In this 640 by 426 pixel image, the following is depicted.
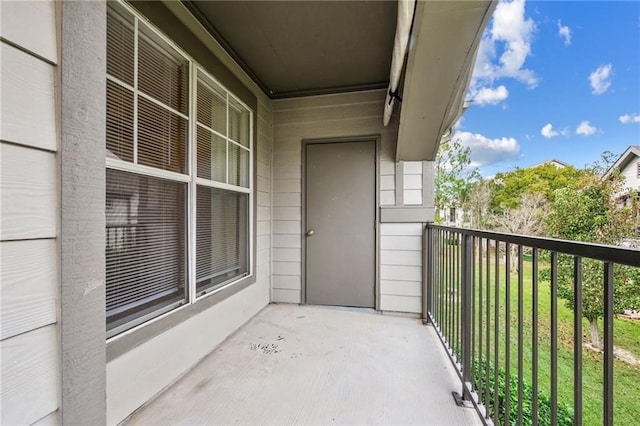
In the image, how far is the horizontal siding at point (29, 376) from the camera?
1.86ft

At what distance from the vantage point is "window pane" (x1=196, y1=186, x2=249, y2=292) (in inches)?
86.3

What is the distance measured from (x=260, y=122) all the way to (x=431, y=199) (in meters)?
2.11

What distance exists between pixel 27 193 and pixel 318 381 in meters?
1.82

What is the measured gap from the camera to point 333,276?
3.36m

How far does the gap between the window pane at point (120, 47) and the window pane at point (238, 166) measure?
110 centimetres

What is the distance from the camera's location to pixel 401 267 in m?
3.19

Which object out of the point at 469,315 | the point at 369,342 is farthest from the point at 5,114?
the point at 369,342

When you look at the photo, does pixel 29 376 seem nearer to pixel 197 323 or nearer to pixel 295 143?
pixel 197 323

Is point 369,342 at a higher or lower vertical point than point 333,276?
lower

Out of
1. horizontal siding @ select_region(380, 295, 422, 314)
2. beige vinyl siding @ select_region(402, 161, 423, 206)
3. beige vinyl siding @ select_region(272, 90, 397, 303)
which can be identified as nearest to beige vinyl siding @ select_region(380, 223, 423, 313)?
horizontal siding @ select_region(380, 295, 422, 314)

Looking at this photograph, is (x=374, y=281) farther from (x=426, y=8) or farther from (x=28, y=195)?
(x=28, y=195)

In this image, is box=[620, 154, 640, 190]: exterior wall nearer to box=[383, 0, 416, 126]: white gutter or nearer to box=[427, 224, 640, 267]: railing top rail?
box=[383, 0, 416, 126]: white gutter

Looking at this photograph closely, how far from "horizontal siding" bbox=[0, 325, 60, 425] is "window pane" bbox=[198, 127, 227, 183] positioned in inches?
65.3

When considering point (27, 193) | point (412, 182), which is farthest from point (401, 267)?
point (27, 193)
